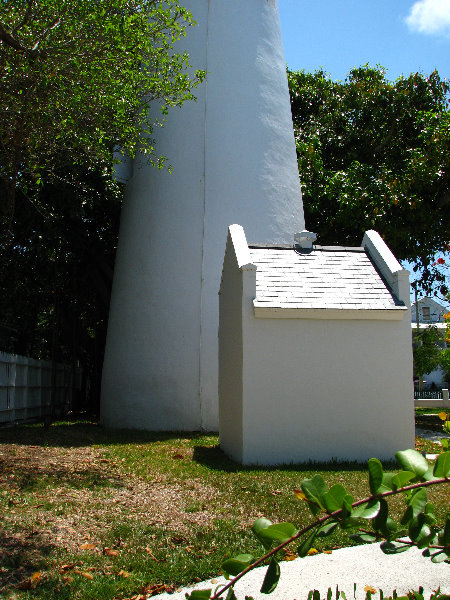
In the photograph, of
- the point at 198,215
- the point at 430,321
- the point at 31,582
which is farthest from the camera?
the point at 430,321

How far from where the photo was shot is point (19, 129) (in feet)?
32.6

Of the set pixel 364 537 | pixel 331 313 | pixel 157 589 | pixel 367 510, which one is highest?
pixel 331 313

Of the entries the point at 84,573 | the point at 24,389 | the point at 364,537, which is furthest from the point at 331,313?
the point at 24,389

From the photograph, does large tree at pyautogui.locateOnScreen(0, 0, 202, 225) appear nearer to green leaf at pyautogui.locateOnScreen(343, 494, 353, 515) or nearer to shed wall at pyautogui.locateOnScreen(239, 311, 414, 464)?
shed wall at pyautogui.locateOnScreen(239, 311, 414, 464)

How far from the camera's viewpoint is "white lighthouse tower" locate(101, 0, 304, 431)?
1482 cm

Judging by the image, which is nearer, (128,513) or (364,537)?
(364,537)

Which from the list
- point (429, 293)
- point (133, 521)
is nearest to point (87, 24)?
point (133, 521)

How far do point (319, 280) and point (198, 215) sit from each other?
5654mm

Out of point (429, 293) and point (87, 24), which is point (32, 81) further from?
point (429, 293)

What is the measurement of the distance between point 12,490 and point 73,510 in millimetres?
1099

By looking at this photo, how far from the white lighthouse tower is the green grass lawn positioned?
4372 mm

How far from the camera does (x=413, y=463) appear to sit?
5.42 feet

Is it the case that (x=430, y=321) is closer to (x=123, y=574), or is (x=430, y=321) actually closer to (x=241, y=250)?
(x=241, y=250)

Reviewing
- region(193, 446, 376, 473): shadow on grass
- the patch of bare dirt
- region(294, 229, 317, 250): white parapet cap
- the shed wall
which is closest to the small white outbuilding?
the shed wall
